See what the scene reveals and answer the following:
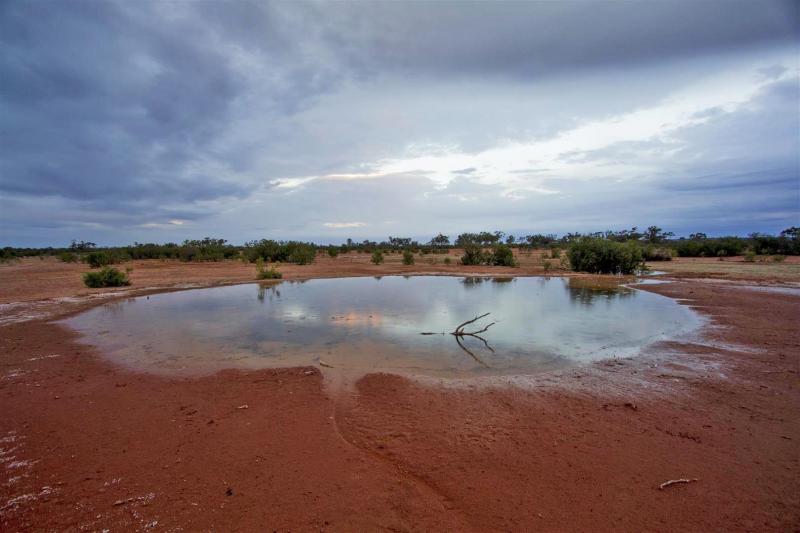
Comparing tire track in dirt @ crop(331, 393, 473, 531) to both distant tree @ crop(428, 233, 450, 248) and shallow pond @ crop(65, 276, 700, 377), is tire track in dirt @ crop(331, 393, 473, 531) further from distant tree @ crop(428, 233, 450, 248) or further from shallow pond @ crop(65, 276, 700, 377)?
distant tree @ crop(428, 233, 450, 248)

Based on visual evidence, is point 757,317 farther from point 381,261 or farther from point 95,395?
point 381,261

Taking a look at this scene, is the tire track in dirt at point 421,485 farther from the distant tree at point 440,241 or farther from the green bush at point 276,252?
the distant tree at point 440,241

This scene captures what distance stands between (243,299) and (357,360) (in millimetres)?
10473

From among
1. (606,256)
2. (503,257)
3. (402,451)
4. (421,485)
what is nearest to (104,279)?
(402,451)

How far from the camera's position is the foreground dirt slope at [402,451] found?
3.33m

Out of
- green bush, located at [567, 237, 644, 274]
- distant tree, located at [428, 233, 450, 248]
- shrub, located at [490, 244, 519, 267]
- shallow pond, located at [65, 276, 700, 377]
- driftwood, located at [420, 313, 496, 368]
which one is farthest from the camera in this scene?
distant tree, located at [428, 233, 450, 248]

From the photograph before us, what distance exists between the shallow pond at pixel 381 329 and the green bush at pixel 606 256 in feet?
32.7

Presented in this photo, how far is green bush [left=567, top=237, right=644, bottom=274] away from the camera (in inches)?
1046

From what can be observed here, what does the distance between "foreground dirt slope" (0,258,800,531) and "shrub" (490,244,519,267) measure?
27.0 m

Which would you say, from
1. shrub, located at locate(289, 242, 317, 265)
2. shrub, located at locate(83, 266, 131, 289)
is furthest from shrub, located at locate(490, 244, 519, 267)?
shrub, located at locate(83, 266, 131, 289)

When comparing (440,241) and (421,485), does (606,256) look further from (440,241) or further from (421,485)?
(440,241)

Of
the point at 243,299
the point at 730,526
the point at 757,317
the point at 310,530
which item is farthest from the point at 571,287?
the point at 310,530

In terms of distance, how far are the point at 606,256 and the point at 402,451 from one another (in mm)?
27227

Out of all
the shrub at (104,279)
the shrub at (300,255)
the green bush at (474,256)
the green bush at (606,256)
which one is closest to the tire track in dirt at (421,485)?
the shrub at (104,279)
